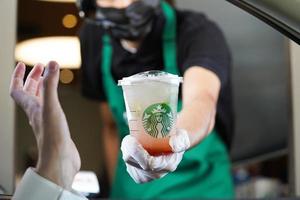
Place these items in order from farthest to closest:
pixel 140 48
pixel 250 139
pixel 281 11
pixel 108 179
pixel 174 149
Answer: pixel 250 139 → pixel 108 179 → pixel 140 48 → pixel 174 149 → pixel 281 11

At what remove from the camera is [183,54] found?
3.33 ft

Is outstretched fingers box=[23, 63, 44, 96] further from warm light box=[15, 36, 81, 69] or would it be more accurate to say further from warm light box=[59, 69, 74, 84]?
warm light box=[15, 36, 81, 69]

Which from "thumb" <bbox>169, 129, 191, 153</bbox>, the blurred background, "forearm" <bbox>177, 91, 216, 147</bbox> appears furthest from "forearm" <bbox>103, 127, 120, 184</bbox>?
"thumb" <bbox>169, 129, 191, 153</bbox>

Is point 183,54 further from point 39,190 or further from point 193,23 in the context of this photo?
point 39,190

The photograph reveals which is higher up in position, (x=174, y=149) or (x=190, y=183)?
(x=174, y=149)

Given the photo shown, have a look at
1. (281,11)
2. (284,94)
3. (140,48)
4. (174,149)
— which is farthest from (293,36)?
(284,94)

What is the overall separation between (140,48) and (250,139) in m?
0.50

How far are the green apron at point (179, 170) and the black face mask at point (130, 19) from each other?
7cm

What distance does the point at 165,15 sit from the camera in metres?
1.12

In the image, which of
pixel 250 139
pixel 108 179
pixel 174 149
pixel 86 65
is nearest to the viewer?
pixel 174 149

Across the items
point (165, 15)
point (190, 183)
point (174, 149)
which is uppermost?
point (165, 15)

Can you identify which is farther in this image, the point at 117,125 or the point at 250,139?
the point at 250,139

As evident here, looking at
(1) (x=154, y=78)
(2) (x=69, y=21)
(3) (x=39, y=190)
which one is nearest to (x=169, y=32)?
(2) (x=69, y=21)

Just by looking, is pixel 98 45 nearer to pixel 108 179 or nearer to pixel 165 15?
pixel 165 15
